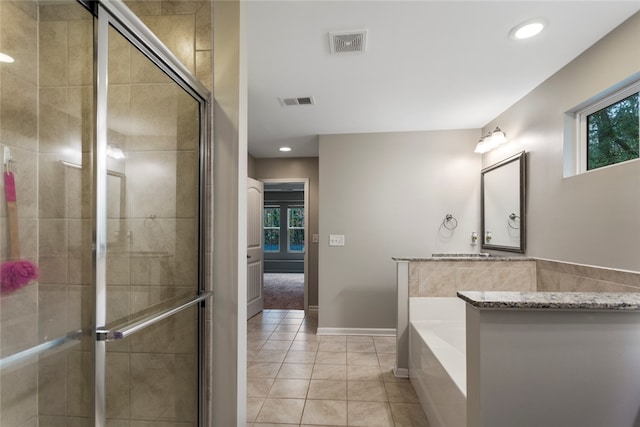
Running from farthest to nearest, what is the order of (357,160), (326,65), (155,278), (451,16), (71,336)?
(357,160) < (326,65) < (451,16) < (155,278) < (71,336)

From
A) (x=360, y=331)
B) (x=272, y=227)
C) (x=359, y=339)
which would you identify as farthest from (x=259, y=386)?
(x=272, y=227)

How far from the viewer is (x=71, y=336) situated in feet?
3.80

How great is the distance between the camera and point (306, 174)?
193 inches

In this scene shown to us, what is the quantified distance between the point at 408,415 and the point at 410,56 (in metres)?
2.48

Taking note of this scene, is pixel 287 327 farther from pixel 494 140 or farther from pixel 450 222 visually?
pixel 494 140

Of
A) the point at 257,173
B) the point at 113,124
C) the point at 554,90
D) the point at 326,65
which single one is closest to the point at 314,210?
the point at 257,173

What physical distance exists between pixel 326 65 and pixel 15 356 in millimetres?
2326

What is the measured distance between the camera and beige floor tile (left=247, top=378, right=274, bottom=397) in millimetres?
2342

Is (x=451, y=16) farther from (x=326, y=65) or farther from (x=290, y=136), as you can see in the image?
(x=290, y=136)

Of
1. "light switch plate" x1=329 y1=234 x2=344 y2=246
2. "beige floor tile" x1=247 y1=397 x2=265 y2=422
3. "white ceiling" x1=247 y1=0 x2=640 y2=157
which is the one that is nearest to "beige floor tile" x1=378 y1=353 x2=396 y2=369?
"beige floor tile" x1=247 y1=397 x2=265 y2=422

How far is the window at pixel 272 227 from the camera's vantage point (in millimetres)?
10055

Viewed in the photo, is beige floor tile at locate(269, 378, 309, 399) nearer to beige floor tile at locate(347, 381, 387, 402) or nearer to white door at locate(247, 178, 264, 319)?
beige floor tile at locate(347, 381, 387, 402)

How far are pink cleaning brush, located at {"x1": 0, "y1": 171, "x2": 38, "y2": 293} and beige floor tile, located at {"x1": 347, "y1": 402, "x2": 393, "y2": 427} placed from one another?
1981 millimetres

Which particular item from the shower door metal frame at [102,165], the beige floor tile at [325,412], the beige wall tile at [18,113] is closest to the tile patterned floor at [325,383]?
the beige floor tile at [325,412]
